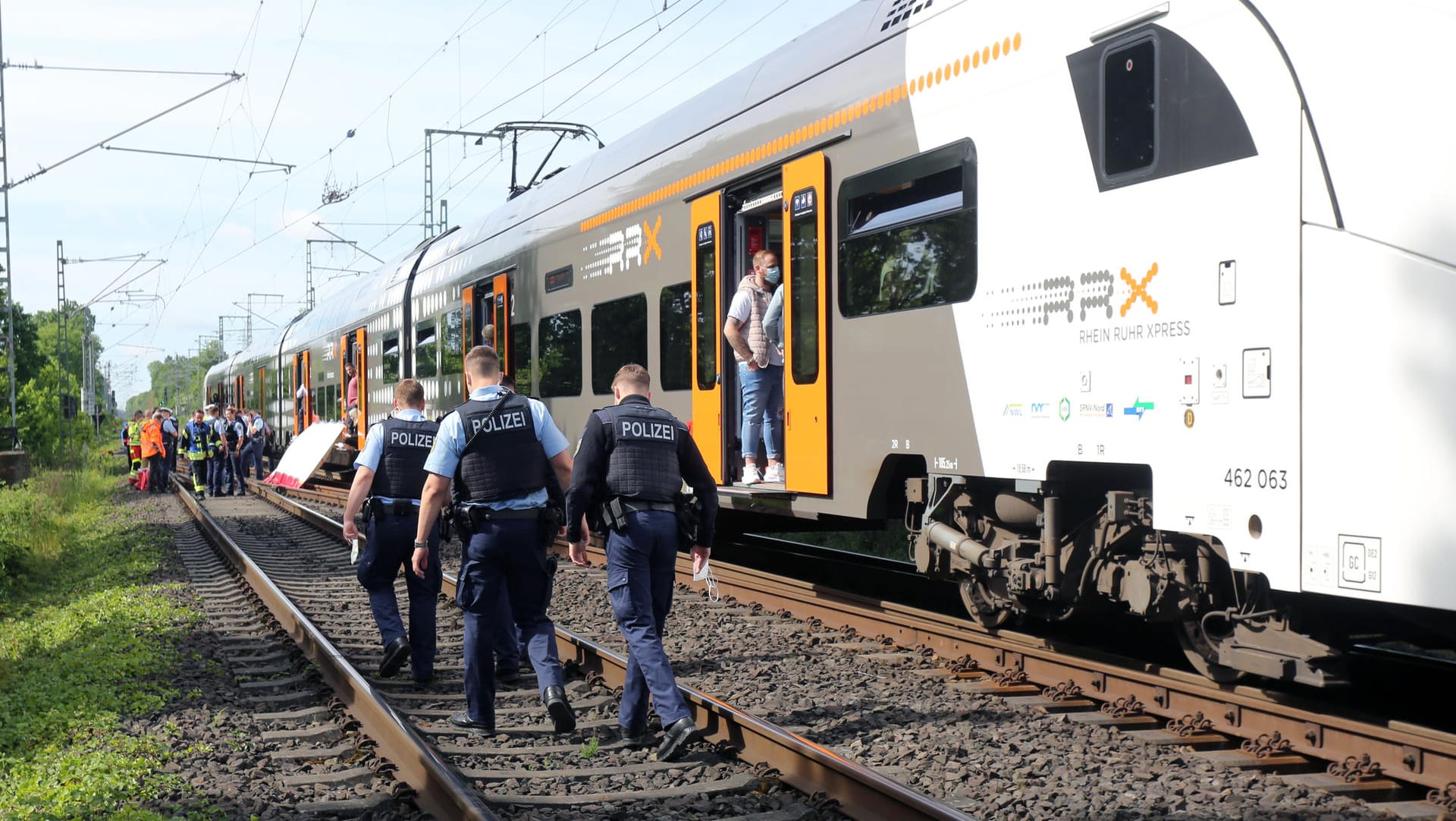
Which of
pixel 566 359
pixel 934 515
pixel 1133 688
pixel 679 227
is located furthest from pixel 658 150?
pixel 1133 688

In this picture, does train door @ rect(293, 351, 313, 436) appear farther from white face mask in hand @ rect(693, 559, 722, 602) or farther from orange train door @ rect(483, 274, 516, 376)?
white face mask in hand @ rect(693, 559, 722, 602)

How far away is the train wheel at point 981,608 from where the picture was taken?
25.6 feet

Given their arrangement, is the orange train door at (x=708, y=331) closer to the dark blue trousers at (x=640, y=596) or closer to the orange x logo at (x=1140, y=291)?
the dark blue trousers at (x=640, y=596)

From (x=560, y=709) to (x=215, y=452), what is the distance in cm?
2082

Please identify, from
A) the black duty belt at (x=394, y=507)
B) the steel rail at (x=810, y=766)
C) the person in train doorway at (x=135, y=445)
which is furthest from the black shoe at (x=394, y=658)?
the person in train doorway at (x=135, y=445)

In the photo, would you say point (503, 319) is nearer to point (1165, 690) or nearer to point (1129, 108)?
point (1129, 108)

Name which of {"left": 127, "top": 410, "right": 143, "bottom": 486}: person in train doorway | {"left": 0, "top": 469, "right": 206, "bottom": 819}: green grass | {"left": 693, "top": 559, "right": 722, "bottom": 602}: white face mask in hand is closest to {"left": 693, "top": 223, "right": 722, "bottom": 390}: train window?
{"left": 693, "top": 559, "right": 722, "bottom": 602}: white face mask in hand

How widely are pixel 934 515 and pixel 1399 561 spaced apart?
126 inches

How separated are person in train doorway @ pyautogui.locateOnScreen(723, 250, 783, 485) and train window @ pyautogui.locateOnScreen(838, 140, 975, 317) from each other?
3.17 ft

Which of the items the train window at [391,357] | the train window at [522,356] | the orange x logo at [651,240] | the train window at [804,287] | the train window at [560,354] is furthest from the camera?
the train window at [391,357]

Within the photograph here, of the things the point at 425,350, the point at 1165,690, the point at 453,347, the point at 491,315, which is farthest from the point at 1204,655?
the point at 425,350

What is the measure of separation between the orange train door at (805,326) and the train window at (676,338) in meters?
1.58

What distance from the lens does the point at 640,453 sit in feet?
20.1

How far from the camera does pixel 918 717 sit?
6496 mm
